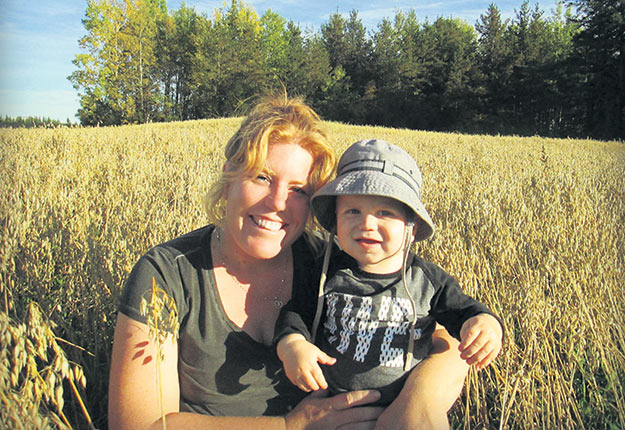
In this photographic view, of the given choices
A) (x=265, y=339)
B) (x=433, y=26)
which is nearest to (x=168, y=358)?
(x=265, y=339)

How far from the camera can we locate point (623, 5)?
21828 mm

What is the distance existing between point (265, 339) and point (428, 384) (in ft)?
1.85

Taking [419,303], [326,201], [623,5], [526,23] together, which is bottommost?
[419,303]

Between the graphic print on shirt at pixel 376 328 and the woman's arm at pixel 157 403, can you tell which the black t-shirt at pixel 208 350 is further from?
the graphic print on shirt at pixel 376 328

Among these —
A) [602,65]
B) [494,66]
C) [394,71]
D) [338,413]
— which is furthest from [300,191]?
[394,71]

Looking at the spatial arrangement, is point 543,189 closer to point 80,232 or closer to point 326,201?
point 326,201

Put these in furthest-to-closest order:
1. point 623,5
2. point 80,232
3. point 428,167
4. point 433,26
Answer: point 433,26
point 623,5
point 428,167
point 80,232

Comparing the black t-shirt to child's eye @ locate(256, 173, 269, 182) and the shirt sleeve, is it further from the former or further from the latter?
the shirt sleeve

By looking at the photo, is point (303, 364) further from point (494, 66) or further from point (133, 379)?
point (494, 66)

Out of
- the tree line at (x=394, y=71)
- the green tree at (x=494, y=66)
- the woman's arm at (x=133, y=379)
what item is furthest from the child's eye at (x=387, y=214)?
the green tree at (x=494, y=66)

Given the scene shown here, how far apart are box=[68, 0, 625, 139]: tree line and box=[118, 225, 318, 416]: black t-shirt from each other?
1167 cm

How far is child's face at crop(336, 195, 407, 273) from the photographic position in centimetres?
159

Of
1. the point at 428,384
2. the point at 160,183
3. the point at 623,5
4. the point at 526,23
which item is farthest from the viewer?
the point at 526,23

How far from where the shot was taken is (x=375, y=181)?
5.15 feet
